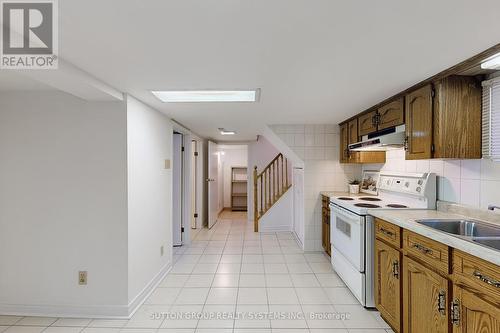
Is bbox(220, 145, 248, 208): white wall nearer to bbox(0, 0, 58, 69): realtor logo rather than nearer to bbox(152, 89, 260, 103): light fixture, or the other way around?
bbox(152, 89, 260, 103): light fixture

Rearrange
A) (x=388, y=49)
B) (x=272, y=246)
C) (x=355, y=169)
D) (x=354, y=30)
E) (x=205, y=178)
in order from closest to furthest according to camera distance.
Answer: (x=354, y=30), (x=388, y=49), (x=355, y=169), (x=272, y=246), (x=205, y=178)

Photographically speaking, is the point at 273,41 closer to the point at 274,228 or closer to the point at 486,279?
the point at 486,279

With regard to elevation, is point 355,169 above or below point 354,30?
below

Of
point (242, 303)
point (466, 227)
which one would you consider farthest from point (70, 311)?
point (466, 227)

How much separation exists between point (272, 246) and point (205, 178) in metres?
2.30

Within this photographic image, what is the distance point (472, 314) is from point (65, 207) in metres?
2.96

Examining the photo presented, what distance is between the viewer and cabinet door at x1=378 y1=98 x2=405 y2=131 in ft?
7.67

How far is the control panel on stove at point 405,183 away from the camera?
2400 mm

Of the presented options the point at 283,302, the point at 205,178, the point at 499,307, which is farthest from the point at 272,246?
the point at 499,307

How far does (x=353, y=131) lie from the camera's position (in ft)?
11.2

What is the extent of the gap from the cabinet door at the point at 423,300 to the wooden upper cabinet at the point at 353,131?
1833mm

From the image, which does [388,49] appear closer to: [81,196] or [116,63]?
[116,63]

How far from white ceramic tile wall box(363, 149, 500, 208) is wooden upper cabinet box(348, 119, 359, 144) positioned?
2.82 feet

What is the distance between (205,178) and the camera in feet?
18.8
